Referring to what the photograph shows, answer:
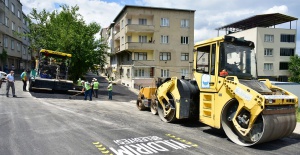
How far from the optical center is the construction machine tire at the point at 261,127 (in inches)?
235

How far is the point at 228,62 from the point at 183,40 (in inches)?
1227

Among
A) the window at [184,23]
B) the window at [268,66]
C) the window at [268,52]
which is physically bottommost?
the window at [268,66]

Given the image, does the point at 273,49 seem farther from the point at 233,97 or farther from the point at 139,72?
the point at 233,97

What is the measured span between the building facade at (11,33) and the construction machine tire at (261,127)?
32.3 meters

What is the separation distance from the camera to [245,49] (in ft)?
25.4

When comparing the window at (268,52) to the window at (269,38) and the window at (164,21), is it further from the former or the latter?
the window at (164,21)

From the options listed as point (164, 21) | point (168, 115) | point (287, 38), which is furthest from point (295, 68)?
point (168, 115)

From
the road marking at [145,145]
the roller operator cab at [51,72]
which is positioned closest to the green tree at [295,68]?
the roller operator cab at [51,72]

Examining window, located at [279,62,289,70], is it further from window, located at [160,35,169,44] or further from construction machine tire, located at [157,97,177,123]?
construction machine tire, located at [157,97,177,123]

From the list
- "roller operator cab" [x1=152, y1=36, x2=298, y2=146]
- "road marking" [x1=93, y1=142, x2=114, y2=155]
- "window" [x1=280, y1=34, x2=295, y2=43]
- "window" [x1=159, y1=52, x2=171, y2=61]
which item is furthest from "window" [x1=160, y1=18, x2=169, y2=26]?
"road marking" [x1=93, y1=142, x2=114, y2=155]

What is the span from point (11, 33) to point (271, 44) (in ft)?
143

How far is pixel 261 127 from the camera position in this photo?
20.5 feet

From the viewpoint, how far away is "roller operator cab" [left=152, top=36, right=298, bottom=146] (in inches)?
239

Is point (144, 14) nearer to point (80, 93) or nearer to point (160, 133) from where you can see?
point (80, 93)
